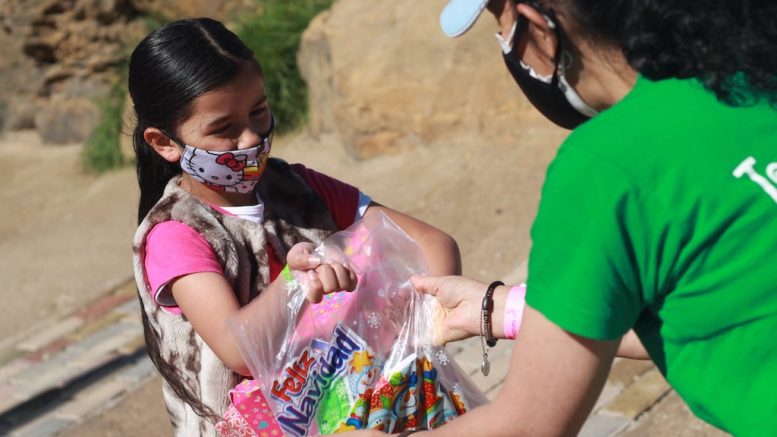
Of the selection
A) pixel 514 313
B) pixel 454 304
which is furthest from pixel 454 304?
pixel 514 313

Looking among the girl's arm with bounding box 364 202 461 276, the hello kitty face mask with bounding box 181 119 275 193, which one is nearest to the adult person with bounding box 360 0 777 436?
the girl's arm with bounding box 364 202 461 276

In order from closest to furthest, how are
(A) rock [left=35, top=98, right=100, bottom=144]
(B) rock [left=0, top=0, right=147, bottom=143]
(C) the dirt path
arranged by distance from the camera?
1. (C) the dirt path
2. (B) rock [left=0, top=0, right=147, bottom=143]
3. (A) rock [left=35, top=98, right=100, bottom=144]

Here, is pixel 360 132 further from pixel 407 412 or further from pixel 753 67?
pixel 753 67

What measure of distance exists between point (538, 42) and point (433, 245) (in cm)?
82

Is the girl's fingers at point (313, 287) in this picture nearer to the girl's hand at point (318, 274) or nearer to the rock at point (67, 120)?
the girl's hand at point (318, 274)

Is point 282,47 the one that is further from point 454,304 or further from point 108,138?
point 454,304

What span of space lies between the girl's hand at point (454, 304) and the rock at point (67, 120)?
8.86m

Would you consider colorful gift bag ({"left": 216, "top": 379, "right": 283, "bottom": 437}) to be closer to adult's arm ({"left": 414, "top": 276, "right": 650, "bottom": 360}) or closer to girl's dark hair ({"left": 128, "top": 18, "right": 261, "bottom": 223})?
adult's arm ({"left": 414, "top": 276, "right": 650, "bottom": 360})

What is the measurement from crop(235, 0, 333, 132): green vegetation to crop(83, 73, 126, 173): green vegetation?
1.70 m

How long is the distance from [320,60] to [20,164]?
4057mm

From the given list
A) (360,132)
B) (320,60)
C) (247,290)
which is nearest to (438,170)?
(360,132)

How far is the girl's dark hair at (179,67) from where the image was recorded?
2.46 meters

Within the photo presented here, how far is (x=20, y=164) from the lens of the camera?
10.6 m

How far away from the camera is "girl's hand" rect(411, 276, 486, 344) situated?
2.24m
